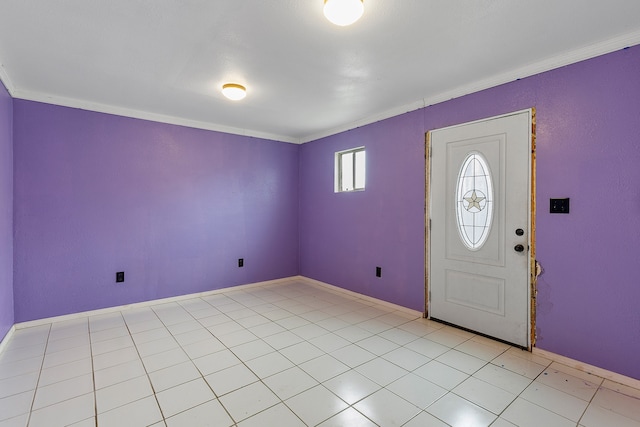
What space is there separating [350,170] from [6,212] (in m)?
3.91

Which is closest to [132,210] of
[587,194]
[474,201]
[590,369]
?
[474,201]

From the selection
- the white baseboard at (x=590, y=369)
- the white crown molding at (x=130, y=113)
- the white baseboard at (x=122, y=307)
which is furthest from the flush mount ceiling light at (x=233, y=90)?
the white baseboard at (x=590, y=369)

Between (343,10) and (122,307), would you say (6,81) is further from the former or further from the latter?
(343,10)

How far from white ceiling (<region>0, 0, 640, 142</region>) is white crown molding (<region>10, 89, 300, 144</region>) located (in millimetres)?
17

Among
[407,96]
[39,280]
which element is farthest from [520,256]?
[39,280]

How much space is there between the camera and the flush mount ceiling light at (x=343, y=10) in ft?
5.48

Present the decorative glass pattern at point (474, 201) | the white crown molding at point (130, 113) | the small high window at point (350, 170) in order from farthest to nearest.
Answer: the small high window at point (350, 170), the white crown molding at point (130, 113), the decorative glass pattern at point (474, 201)

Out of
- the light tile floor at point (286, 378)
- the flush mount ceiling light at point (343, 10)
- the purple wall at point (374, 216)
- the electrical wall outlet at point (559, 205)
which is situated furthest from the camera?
the purple wall at point (374, 216)

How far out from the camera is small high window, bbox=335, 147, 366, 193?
14.6 ft

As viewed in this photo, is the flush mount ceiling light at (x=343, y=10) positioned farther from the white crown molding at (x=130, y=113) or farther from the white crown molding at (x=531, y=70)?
the white crown molding at (x=130, y=113)

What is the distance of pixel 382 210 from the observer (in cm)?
399

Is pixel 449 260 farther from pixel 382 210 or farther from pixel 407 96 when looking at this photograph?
pixel 407 96

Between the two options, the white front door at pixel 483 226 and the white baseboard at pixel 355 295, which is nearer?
the white front door at pixel 483 226

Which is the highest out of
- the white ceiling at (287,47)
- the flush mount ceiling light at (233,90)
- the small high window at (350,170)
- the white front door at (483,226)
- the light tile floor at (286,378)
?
the white ceiling at (287,47)
